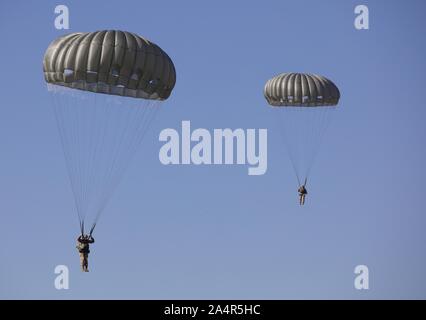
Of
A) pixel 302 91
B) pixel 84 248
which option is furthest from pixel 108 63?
pixel 302 91

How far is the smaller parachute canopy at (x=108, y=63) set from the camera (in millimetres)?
49500

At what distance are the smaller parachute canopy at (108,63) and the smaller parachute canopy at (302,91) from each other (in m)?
17.3

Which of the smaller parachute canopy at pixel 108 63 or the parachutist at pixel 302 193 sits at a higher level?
the smaller parachute canopy at pixel 108 63

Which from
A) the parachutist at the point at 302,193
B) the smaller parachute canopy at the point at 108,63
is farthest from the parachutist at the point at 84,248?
the parachutist at the point at 302,193

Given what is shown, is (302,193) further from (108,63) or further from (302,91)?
(108,63)

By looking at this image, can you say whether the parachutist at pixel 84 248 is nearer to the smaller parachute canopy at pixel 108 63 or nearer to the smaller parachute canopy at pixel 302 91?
the smaller parachute canopy at pixel 108 63

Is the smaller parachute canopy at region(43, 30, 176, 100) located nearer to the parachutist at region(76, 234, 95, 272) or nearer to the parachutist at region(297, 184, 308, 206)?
the parachutist at region(76, 234, 95, 272)

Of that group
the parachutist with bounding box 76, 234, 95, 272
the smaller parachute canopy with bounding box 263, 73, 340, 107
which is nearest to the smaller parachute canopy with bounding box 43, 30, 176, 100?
the parachutist with bounding box 76, 234, 95, 272

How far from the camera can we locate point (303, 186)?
2697 inches

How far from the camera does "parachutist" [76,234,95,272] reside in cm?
4919
